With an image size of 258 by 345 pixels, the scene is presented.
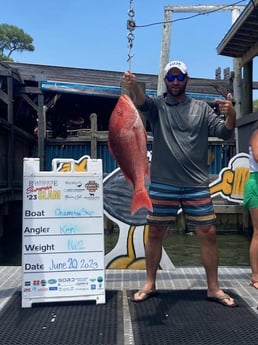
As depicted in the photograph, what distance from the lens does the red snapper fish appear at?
317 cm

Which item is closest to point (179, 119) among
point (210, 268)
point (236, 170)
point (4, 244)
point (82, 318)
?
point (210, 268)

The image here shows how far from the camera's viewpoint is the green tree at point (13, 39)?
58469mm

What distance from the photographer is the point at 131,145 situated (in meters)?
3.20

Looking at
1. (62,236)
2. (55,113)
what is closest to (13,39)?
(55,113)

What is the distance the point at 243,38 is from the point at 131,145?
8471 millimetres

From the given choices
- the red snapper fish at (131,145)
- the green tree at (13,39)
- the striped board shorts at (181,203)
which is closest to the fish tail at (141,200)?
the red snapper fish at (131,145)

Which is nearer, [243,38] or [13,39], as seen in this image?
[243,38]

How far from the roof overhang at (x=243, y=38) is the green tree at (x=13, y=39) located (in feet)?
166

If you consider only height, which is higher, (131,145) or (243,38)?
(243,38)

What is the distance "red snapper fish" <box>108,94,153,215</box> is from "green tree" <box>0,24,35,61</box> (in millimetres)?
58552

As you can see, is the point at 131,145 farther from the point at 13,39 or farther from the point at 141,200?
the point at 13,39

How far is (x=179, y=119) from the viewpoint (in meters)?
3.75

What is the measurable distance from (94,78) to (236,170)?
10445mm

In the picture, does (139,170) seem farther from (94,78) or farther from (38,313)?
(94,78)
